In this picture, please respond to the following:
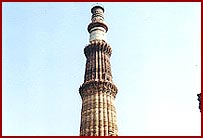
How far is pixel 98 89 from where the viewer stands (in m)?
24.9

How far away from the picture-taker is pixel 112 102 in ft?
81.9

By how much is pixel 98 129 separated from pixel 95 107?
Answer: 1.64 m

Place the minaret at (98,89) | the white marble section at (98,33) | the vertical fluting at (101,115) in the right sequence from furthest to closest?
1. the white marble section at (98,33)
2. the minaret at (98,89)
3. the vertical fluting at (101,115)

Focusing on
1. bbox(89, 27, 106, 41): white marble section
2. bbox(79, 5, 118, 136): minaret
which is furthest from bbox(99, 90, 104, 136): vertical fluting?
bbox(89, 27, 106, 41): white marble section

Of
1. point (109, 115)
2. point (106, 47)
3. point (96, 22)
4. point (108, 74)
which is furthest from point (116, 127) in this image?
point (96, 22)

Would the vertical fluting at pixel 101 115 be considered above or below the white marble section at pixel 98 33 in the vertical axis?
below

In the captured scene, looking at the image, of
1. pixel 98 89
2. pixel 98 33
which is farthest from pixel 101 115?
pixel 98 33

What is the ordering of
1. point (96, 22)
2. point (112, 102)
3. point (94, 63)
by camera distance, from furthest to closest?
point (96, 22) < point (94, 63) < point (112, 102)

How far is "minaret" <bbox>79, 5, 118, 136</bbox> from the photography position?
23358 mm

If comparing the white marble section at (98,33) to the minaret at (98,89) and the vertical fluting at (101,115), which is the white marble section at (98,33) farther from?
the vertical fluting at (101,115)

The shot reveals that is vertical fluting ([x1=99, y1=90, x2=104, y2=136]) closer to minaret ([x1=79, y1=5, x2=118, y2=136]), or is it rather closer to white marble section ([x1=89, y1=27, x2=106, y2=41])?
minaret ([x1=79, y1=5, x2=118, y2=136])

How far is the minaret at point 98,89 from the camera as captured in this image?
23358 millimetres

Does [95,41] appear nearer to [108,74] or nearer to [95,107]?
[108,74]

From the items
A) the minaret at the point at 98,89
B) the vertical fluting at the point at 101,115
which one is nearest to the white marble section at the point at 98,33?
the minaret at the point at 98,89
